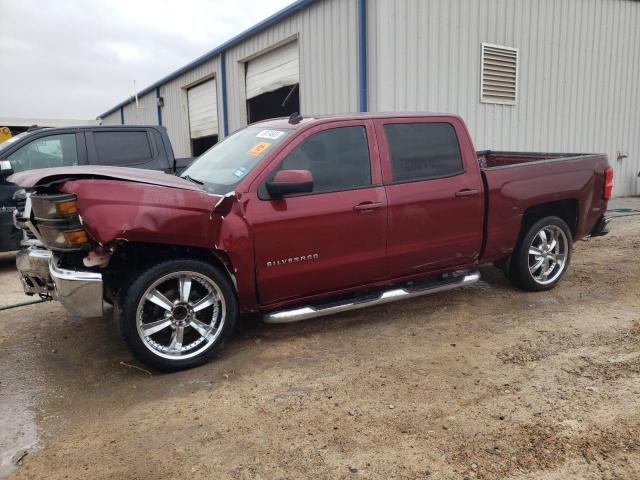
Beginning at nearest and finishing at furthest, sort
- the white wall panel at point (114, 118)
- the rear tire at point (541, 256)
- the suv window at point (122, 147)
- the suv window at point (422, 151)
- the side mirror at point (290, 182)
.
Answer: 1. the side mirror at point (290, 182)
2. the suv window at point (422, 151)
3. the rear tire at point (541, 256)
4. the suv window at point (122, 147)
5. the white wall panel at point (114, 118)

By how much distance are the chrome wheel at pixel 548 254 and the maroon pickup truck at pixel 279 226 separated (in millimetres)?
71

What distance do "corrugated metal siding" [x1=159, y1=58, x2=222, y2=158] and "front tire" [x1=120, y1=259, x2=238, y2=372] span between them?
1193 cm

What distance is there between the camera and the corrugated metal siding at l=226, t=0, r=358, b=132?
8.91m

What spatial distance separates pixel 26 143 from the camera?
21.1ft

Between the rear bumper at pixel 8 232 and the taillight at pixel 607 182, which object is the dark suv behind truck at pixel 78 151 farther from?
the taillight at pixel 607 182

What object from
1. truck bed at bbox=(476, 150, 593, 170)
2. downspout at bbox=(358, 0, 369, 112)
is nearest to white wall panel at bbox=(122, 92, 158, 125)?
downspout at bbox=(358, 0, 369, 112)

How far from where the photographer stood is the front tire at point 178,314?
330 centimetres

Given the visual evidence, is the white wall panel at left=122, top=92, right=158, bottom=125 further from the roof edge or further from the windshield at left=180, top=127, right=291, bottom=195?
the windshield at left=180, top=127, right=291, bottom=195

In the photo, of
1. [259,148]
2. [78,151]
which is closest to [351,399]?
[259,148]

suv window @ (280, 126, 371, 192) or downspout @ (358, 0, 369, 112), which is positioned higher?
downspout @ (358, 0, 369, 112)

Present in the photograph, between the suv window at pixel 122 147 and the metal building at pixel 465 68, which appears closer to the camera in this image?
the suv window at pixel 122 147

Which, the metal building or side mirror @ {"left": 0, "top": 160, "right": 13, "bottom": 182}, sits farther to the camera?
the metal building

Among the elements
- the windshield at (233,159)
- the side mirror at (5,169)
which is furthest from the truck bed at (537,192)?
the side mirror at (5,169)

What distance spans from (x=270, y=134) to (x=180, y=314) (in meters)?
1.61
